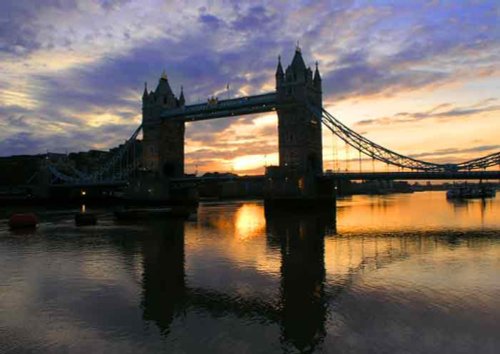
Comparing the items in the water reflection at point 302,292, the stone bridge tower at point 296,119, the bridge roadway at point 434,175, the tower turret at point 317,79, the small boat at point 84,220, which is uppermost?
the tower turret at point 317,79

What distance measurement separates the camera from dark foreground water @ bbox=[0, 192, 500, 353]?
34.5 feet

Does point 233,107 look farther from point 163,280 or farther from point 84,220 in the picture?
point 163,280

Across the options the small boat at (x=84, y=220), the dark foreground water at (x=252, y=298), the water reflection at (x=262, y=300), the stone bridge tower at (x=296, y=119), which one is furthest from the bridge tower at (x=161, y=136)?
the water reflection at (x=262, y=300)

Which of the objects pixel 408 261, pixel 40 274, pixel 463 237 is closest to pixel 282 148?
pixel 463 237

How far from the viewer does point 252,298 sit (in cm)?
1437

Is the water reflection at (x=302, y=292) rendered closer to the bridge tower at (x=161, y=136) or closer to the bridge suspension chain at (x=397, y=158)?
the bridge suspension chain at (x=397, y=158)

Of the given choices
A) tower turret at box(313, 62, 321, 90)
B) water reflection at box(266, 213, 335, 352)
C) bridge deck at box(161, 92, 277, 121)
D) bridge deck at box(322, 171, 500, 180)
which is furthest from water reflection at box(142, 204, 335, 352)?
tower turret at box(313, 62, 321, 90)

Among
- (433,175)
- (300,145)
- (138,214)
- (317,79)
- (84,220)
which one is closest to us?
(84,220)

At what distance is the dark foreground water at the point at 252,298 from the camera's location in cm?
1052

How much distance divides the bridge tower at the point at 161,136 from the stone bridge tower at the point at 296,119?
3080 centimetres

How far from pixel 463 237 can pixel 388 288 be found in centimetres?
1810

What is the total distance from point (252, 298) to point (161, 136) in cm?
8169

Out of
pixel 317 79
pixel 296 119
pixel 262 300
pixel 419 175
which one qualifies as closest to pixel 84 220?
pixel 262 300

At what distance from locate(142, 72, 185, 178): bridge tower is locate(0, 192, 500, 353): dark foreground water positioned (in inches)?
2600
